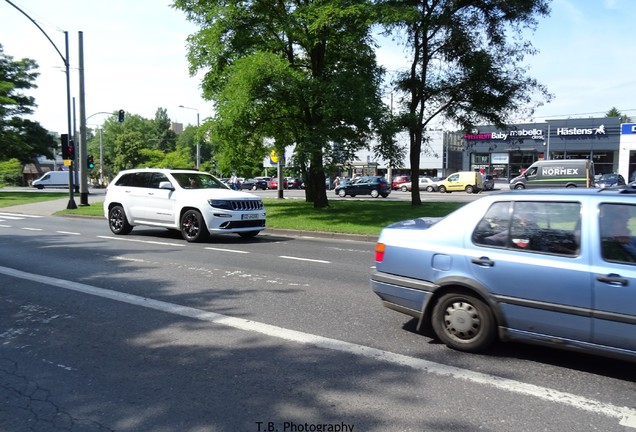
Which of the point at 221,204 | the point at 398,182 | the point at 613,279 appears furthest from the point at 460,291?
the point at 398,182

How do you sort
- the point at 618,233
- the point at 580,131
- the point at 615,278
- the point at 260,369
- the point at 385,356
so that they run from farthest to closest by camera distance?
the point at 580,131, the point at 385,356, the point at 260,369, the point at 618,233, the point at 615,278

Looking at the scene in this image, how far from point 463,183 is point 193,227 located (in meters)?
35.2

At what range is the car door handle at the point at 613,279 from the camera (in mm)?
3688

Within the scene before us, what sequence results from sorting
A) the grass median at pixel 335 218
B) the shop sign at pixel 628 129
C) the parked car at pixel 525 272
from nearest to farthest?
the parked car at pixel 525 272 < the grass median at pixel 335 218 < the shop sign at pixel 628 129

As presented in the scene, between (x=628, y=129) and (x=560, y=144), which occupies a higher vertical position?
(x=628, y=129)

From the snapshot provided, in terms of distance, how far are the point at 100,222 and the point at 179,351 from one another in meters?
15.1

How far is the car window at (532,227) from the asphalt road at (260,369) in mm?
1047

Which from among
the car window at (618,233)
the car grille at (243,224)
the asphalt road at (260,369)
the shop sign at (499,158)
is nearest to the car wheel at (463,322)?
the asphalt road at (260,369)

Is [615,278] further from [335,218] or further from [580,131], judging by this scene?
[580,131]

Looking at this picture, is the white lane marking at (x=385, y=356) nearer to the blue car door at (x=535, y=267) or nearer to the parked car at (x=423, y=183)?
the blue car door at (x=535, y=267)

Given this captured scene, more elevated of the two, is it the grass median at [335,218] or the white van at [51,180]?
the white van at [51,180]

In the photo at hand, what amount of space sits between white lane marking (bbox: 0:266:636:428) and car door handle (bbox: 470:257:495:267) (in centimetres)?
94

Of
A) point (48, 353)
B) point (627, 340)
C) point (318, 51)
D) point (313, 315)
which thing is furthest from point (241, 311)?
point (318, 51)

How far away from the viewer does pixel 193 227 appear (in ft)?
39.3
